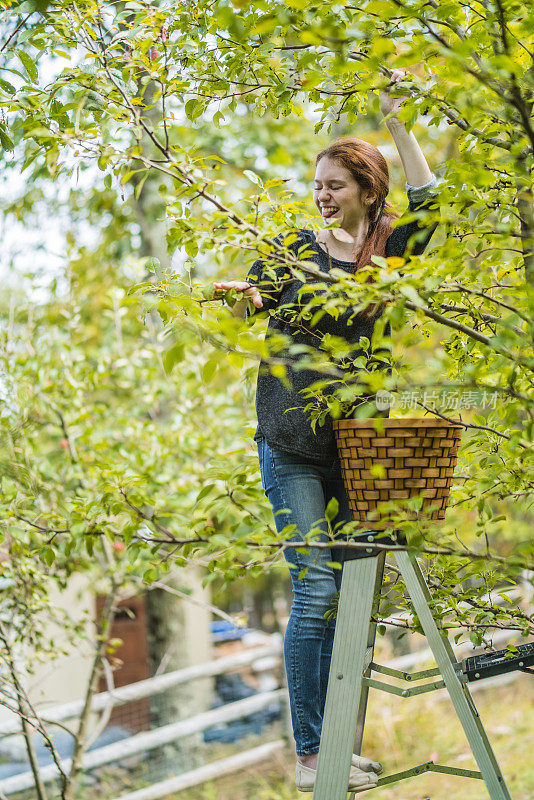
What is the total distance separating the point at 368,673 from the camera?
189 cm

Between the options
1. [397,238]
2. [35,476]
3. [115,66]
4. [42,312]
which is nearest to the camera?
[115,66]

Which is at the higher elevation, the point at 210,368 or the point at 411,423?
the point at 210,368

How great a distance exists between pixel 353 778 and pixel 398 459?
2.54 ft

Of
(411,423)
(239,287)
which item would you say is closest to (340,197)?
(239,287)

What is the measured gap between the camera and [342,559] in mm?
2146

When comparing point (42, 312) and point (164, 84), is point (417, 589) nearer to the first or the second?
point (164, 84)

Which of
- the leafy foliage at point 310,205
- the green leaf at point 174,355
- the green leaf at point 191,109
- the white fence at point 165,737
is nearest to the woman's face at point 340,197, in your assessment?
the leafy foliage at point 310,205

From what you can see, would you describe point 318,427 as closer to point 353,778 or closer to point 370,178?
point 370,178

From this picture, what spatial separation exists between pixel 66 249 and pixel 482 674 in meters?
2.83

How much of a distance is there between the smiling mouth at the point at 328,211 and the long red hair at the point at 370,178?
3.8 inches

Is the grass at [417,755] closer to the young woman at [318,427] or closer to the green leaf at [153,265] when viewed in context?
the young woman at [318,427]

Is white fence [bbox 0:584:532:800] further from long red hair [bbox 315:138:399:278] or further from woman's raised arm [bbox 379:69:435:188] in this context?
woman's raised arm [bbox 379:69:435:188]

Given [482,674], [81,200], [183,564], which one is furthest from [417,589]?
[81,200]

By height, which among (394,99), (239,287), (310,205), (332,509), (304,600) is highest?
(394,99)
